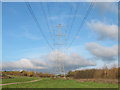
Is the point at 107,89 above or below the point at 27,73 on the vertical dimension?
above

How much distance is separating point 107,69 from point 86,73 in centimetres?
1378

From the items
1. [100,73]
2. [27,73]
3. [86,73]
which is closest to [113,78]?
[100,73]

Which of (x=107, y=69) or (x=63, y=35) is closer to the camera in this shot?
(x=107, y=69)

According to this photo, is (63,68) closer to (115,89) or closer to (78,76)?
(78,76)

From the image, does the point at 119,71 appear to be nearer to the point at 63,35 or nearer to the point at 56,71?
the point at 56,71

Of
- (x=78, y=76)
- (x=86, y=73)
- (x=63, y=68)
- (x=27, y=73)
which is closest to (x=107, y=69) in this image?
(x=86, y=73)

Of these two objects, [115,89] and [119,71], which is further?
[119,71]

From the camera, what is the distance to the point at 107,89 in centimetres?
1188

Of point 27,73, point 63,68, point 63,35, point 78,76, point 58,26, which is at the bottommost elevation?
point 27,73

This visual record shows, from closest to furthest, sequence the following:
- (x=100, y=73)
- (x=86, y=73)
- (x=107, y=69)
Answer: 1. (x=107, y=69)
2. (x=100, y=73)
3. (x=86, y=73)

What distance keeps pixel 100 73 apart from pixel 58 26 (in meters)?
20.6

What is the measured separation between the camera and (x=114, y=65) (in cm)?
2006

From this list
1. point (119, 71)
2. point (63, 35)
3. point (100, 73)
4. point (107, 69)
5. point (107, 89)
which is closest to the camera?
point (107, 89)

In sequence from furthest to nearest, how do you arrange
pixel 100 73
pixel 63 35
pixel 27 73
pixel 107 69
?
pixel 27 73 → pixel 63 35 → pixel 100 73 → pixel 107 69
